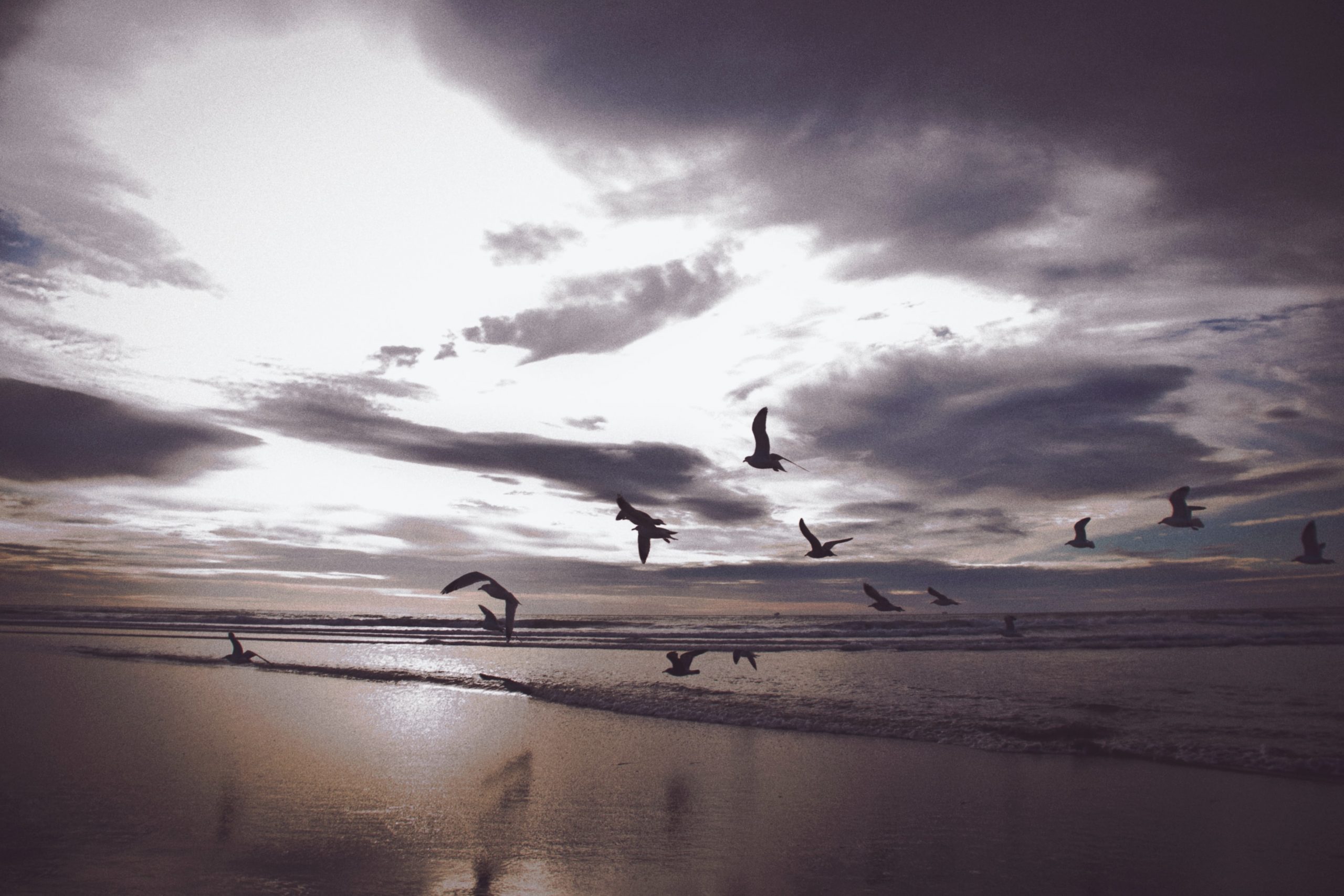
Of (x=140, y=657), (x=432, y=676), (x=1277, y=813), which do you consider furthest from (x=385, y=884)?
(x=140, y=657)

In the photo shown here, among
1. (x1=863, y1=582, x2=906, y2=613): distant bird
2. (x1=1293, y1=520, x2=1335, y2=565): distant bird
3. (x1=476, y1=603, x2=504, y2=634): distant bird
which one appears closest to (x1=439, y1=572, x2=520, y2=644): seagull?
(x1=476, y1=603, x2=504, y2=634): distant bird

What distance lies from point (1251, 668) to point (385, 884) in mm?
18837

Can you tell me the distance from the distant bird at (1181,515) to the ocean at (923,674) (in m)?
2.98

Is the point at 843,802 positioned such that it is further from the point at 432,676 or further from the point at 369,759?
the point at 432,676

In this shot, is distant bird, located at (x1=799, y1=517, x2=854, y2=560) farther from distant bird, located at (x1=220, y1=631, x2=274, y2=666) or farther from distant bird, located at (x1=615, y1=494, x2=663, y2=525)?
distant bird, located at (x1=220, y1=631, x2=274, y2=666)

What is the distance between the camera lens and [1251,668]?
16656 mm

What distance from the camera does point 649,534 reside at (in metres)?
10.1

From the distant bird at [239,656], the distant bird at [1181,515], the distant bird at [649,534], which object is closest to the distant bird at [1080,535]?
the distant bird at [1181,515]

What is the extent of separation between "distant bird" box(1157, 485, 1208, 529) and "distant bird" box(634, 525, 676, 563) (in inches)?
409

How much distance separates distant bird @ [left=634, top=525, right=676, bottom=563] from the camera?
9.71 meters

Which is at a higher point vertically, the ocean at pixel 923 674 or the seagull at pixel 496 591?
the seagull at pixel 496 591

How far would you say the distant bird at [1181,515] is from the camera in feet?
46.1

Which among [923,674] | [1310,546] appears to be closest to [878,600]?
[923,674]

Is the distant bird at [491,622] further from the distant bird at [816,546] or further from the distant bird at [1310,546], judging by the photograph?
the distant bird at [1310,546]
